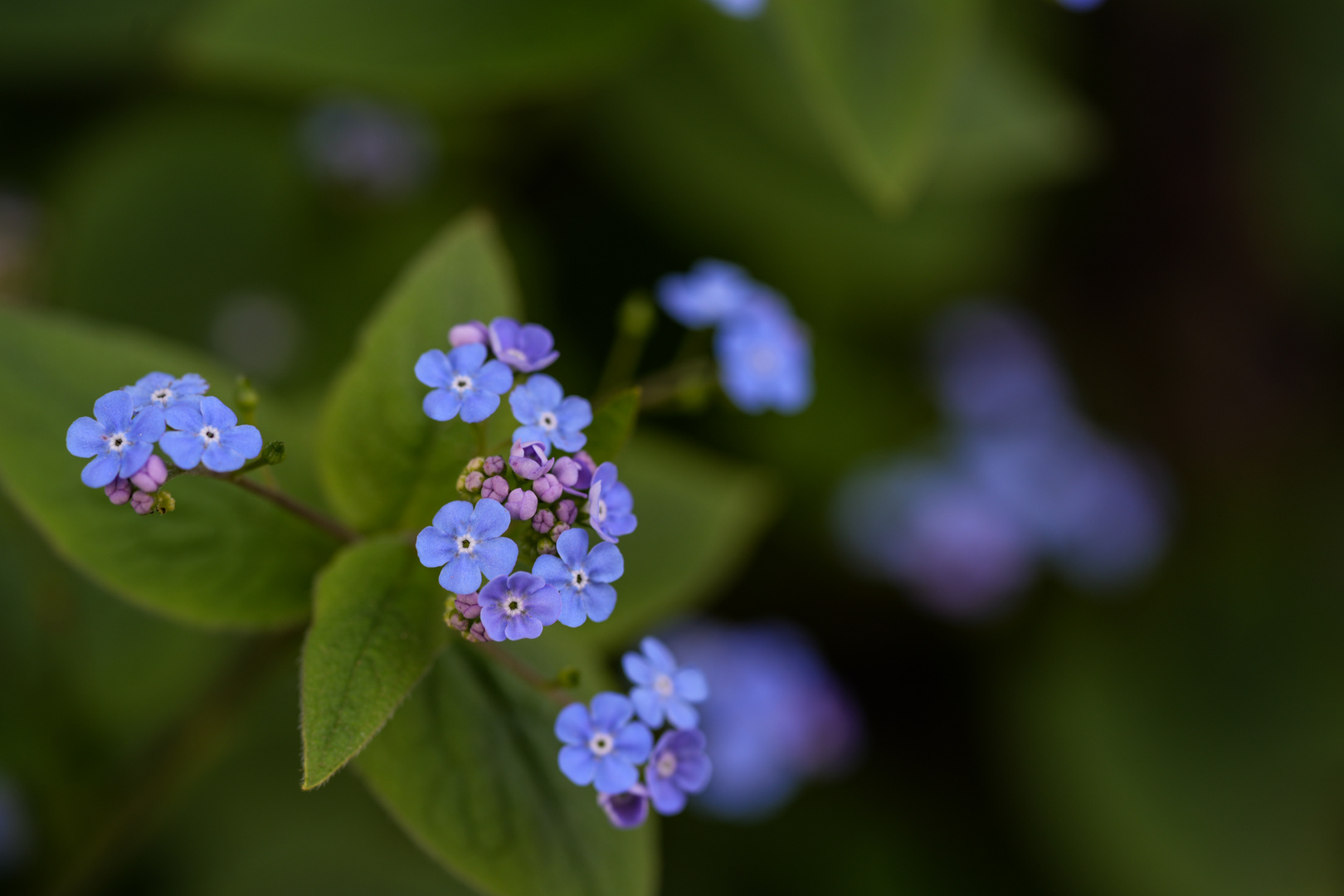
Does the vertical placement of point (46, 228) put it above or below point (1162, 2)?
below

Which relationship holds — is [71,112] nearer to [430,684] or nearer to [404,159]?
[404,159]

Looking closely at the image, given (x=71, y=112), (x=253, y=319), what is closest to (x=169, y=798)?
(x=253, y=319)

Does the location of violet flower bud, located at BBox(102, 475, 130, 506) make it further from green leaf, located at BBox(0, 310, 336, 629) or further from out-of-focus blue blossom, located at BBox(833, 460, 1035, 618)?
out-of-focus blue blossom, located at BBox(833, 460, 1035, 618)

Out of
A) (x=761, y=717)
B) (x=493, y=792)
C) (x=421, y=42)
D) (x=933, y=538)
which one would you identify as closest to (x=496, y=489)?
(x=493, y=792)

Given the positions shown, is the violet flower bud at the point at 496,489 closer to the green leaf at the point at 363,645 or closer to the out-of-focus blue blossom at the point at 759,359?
the green leaf at the point at 363,645

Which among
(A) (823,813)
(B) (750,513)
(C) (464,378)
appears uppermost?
(C) (464,378)

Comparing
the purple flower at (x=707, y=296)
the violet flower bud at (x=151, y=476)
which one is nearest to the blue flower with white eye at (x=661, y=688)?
the violet flower bud at (x=151, y=476)

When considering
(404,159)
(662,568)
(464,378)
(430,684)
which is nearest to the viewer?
(464,378)
